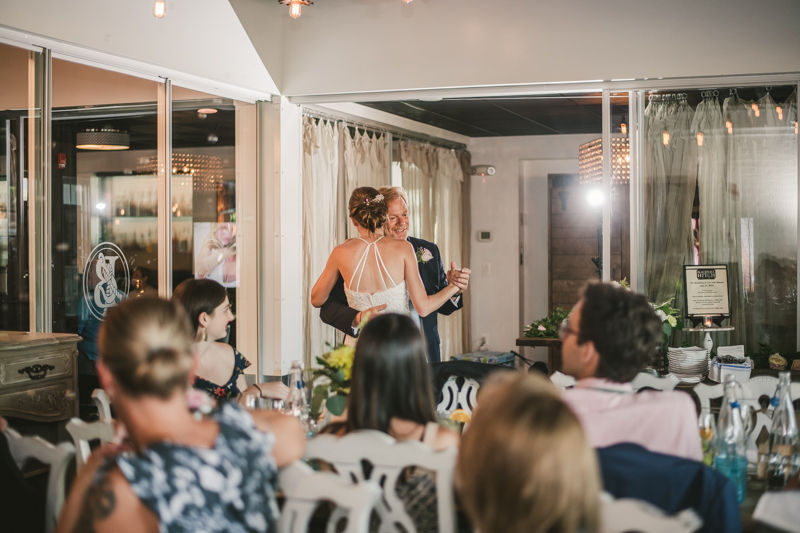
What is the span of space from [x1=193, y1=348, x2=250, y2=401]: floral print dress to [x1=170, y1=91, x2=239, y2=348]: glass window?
1.39 m

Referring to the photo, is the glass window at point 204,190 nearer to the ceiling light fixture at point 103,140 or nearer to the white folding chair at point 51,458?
the ceiling light fixture at point 103,140

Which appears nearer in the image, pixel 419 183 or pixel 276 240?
pixel 276 240

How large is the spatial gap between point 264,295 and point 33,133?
1946mm

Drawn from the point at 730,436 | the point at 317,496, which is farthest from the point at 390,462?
the point at 730,436

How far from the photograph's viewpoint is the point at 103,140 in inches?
147

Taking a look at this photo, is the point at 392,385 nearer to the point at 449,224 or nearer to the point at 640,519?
the point at 640,519

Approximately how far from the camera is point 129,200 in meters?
3.93

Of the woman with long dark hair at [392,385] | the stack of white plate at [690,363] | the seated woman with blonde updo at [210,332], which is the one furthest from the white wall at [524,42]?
the woman with long dark hair at [392,385]

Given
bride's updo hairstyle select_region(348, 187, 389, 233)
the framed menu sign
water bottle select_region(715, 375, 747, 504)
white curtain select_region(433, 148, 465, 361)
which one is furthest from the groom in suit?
white curtain select_region(433, 148, 465, 361)

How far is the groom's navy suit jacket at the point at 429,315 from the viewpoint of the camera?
161 inches

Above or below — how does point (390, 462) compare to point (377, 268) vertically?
below

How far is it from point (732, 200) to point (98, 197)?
3581 mm

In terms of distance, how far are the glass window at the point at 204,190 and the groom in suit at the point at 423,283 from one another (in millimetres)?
919

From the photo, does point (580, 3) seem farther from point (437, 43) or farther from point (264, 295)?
point (264, 295)
